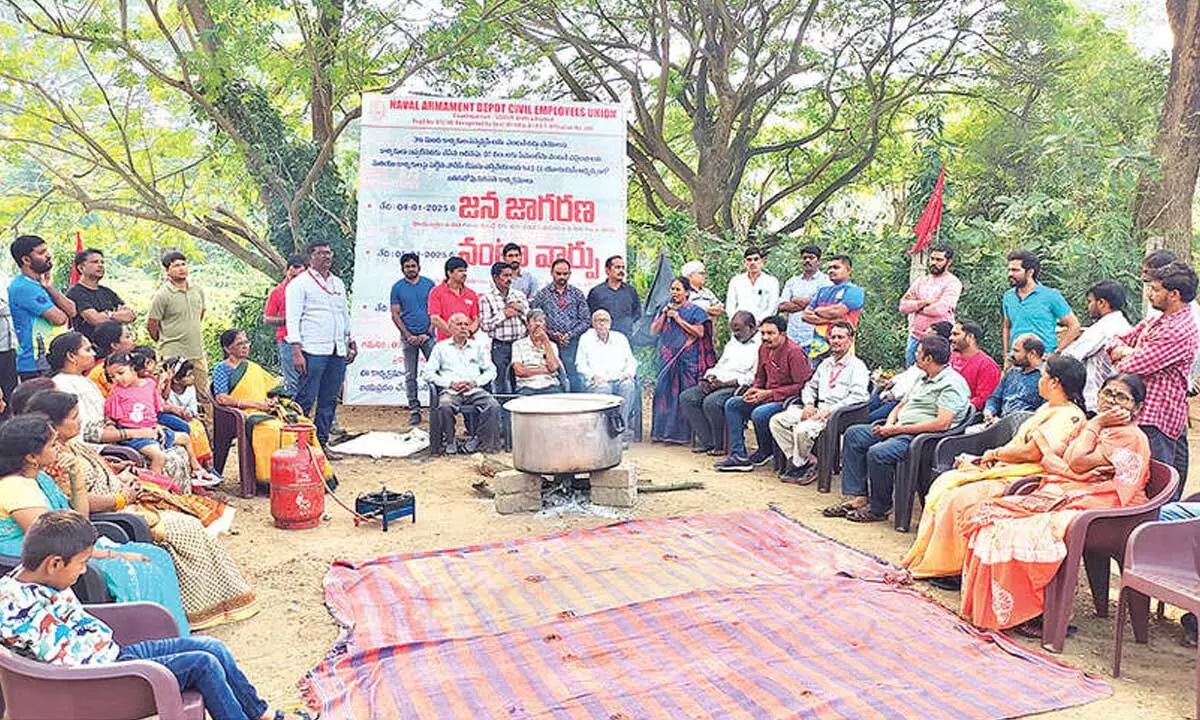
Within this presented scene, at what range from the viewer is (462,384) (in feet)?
27.0

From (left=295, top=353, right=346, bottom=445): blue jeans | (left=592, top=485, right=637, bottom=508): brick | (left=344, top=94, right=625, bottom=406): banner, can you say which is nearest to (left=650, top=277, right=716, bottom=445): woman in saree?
(left=344, top=94, right=625, bottom=406): banner

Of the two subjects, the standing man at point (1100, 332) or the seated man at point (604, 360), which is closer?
the standing man at point (1100, 332)

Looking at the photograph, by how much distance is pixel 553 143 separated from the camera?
999 cm

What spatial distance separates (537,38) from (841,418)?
7.99 m

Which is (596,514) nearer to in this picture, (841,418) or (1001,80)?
(841,418)

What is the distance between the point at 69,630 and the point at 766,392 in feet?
18.6

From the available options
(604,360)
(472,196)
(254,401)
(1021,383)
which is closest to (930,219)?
(604,360)

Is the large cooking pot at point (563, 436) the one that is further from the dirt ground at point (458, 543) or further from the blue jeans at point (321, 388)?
the blue jeans at point (321, 388)

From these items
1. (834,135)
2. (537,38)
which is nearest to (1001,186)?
(834,135)

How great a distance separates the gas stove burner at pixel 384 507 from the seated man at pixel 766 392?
270cm

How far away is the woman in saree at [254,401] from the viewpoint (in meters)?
6.96

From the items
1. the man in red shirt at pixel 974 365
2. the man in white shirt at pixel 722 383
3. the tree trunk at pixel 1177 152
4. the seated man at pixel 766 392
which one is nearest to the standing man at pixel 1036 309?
the man in red shirt at pixel 974 365

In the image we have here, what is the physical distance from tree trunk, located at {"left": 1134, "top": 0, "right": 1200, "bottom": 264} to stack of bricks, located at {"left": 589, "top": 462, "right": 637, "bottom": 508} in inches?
281

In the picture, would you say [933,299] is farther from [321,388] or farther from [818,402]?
[321,388]
